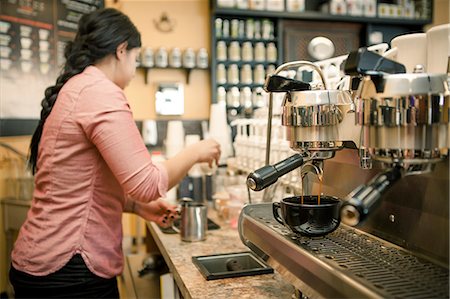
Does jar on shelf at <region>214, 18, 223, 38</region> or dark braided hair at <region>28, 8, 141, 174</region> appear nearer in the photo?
dark braided hair at <region>28, 8, 141, 174</region>

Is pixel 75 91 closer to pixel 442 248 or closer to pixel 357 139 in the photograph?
pixel 357 139

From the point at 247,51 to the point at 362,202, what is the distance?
146 inches

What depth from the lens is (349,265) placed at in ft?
2.50

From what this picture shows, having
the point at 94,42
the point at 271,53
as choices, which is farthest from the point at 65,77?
the point at 271,53

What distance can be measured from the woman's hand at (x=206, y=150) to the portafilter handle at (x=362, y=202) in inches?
37.7

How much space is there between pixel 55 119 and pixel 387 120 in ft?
3.33

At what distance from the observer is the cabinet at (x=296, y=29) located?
4.16 m

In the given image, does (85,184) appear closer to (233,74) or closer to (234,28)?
(233,74)

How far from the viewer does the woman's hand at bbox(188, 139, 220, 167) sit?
156 centimetres

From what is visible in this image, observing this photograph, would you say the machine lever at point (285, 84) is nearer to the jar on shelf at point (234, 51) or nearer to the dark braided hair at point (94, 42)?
the dark braided hair at point (94, 42)

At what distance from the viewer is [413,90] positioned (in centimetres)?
65

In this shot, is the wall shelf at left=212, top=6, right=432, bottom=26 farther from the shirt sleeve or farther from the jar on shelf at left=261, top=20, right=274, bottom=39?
the shirt sleeve

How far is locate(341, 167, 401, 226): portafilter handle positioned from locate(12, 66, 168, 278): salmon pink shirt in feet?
2.59

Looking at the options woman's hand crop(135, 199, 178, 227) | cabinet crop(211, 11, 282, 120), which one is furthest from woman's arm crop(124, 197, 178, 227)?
cabinet crop(211, 11, 282, 120)
